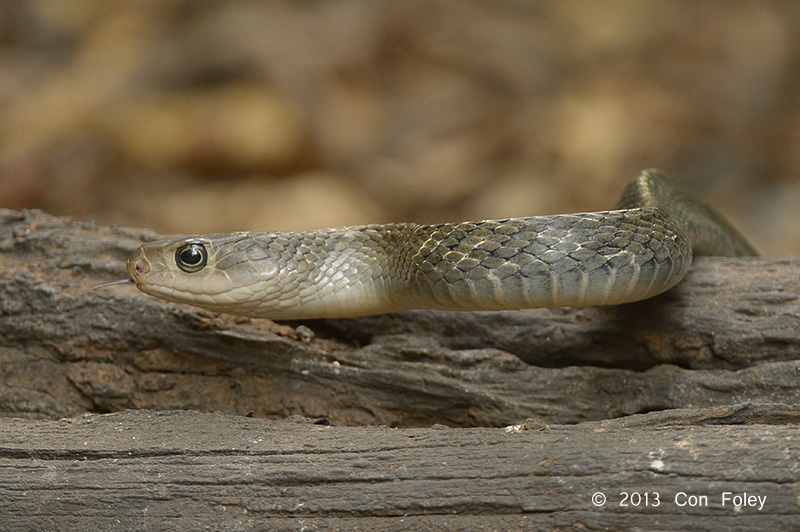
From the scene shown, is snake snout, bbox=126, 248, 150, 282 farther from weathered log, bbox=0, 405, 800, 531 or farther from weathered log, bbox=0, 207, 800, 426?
weathered log, bbox=0, 405, 800, 531

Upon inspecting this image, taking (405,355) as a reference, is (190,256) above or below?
above

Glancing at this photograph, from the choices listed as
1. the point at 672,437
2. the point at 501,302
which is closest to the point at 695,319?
the point at 501,302

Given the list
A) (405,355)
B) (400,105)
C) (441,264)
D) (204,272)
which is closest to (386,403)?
(405,355)

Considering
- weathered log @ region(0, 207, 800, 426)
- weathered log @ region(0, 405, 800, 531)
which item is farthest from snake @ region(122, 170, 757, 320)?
weathered log @ region(0, 405, 800, 531)

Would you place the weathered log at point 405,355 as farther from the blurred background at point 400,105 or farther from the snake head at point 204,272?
the blurred background at point 400,105

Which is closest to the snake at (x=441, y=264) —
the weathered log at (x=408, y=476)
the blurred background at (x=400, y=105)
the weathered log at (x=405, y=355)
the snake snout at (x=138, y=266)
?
the snake snout at (x=138, y=266)

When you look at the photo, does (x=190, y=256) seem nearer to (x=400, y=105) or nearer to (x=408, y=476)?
(x=408, y=476)

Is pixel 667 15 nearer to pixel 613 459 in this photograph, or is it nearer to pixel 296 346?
pixel 296 346
